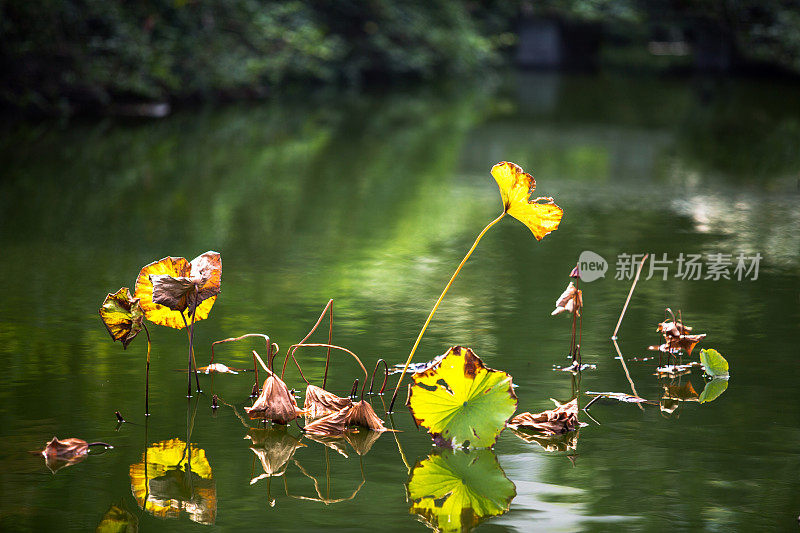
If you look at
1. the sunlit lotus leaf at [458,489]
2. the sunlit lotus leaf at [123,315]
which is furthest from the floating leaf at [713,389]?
the sunlit lotus leaf at [123,315]

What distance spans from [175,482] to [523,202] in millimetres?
1312

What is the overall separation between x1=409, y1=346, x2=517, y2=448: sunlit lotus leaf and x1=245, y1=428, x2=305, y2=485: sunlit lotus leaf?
1.24 feet

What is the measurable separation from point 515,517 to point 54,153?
9.02 metres

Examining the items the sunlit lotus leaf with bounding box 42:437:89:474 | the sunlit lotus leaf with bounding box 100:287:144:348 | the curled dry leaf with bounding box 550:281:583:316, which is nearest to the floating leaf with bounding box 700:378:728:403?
the curled dry leaf with bounding box 550:281:583:316

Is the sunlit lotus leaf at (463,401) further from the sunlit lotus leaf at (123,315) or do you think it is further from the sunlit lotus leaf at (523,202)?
the sunlit lotus leaf at (123,315)

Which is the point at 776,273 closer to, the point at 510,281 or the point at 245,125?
the point at 510,281

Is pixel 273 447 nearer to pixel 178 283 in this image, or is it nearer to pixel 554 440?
pixel 178 283

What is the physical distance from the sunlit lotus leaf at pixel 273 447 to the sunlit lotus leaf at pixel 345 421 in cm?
8

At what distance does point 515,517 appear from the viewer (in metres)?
2.77

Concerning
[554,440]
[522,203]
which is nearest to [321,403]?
[554,440]

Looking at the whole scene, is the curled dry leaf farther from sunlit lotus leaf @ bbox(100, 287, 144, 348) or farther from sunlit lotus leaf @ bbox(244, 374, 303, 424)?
sunlit lotus leaf @ bbox(100, 287, 144, 348)

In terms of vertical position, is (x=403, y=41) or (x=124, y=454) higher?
(x=403, y=41)

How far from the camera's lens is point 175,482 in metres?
2.96

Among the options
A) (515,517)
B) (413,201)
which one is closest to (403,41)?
(413,201)
